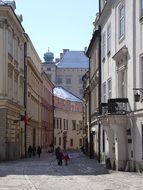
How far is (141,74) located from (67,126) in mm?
86733

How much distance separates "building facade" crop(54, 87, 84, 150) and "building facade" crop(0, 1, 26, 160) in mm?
51592

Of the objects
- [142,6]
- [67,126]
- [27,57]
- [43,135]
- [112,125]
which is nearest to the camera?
[142,6]

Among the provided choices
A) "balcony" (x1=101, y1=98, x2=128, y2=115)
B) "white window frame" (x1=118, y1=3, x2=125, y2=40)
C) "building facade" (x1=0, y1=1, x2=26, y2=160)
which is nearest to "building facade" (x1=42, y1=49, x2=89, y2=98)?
"building facade" (x1=0, y1=1, x2=26, y2=160)

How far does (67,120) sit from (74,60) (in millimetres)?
24503

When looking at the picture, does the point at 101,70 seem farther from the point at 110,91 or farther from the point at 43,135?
the point at 43,135

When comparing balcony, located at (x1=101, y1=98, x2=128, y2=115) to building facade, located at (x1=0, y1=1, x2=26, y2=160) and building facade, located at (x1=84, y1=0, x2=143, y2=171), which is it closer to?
building facade, located at (x1=84, y1=0, x2=143, y2=171)

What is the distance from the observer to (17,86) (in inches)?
2066

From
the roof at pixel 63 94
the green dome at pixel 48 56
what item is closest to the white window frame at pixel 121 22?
the roof at pixel 63 94

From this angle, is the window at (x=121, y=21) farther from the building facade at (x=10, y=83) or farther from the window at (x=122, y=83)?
the building facade at (x=10, y=83)

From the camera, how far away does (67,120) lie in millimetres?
112375

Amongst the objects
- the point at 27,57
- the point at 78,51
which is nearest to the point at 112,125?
the point at 27,57

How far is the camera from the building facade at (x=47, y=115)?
85.6 metres

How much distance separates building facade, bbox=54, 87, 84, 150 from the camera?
10769 cm

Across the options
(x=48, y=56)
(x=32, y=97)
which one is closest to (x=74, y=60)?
(x=48, y=56)
